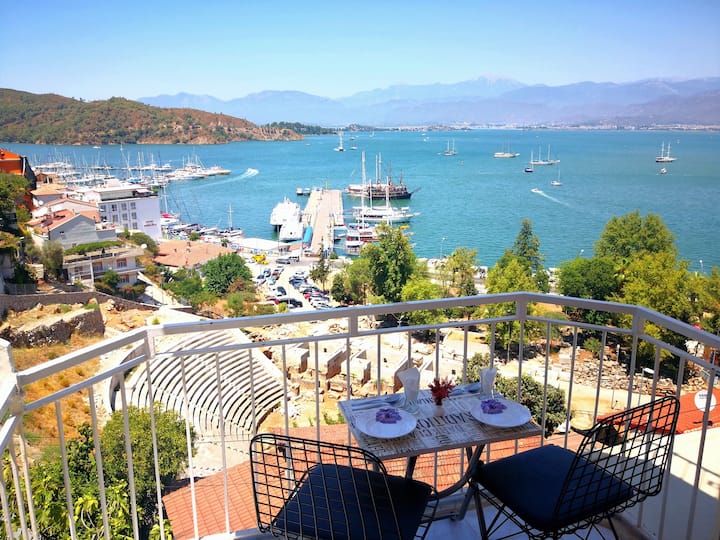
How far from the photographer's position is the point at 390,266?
30.4 metres

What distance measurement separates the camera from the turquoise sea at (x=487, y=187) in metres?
41.7

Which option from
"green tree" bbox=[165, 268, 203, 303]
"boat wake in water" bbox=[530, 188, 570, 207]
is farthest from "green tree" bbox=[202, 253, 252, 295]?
"boat wake in water" bbox=[530, 188, 570, 207]

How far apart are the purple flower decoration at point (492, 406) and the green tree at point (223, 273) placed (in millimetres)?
30042

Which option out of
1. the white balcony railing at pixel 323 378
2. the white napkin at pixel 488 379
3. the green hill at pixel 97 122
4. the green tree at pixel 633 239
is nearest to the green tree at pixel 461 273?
the white balcony railing at pixel 323 378

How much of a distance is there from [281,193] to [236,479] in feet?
190

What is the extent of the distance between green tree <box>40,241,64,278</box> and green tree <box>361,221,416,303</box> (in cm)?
1739

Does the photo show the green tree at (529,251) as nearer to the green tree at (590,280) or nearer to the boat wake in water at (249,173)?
the green tree at (590,280)

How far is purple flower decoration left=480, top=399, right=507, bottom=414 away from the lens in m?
1.76

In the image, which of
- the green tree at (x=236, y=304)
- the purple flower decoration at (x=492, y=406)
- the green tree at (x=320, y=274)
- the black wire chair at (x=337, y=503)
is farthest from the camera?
the green tree at (x=320, y=274)

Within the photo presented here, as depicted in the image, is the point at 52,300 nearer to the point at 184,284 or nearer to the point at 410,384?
the point at 184,284

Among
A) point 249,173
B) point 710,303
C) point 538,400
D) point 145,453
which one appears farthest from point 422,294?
point 249,173

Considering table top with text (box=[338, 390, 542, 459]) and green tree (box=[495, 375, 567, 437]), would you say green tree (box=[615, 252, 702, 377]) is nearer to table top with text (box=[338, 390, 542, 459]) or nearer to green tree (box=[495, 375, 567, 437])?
green tree (box=[495, 375, 567, 437])

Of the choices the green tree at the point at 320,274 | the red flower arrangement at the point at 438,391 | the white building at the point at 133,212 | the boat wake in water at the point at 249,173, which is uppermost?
the red flower arrangement at the point at 438,391

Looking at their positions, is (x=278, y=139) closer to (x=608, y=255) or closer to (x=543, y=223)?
(x=543, y=223)
